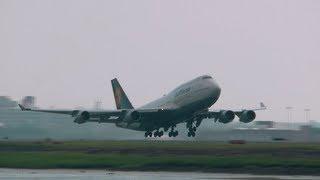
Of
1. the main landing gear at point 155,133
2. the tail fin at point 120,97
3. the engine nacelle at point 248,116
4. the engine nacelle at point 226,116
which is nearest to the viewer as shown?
the engine nacelle at point 226,116

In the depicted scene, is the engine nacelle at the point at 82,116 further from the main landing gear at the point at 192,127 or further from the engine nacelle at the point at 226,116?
the engine nacelle at the point at 226,116

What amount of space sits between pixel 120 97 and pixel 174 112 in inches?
603

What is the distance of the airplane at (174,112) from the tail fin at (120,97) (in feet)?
12.1

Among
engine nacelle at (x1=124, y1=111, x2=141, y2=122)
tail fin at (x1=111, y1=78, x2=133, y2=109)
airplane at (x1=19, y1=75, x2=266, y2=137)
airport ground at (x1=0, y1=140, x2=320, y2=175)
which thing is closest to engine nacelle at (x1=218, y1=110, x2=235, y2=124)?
airplane at (x1=19, y1=75, x2=266, y2=137)

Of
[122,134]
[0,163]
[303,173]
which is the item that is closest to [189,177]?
[303,173]

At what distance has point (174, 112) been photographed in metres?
91.9

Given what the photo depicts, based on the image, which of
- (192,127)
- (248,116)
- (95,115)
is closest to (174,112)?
(192,127)

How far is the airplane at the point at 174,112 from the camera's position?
90438 mm

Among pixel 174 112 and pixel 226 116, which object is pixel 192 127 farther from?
pixel 174 112

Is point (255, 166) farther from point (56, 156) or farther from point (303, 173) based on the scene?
point (56, 156)

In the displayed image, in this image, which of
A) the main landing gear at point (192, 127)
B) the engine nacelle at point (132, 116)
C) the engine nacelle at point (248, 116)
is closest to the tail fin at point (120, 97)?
the main landing gear at point (192, 127)

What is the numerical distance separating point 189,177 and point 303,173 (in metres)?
8.35

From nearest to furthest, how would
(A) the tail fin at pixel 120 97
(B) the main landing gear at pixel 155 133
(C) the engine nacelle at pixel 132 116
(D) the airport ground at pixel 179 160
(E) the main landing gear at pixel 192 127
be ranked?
(D) the airport ground at pixel 179 160 → (C) the engine nacelle at pixel 132 116 → (E) the main landing gear at pixel 192 127 → (B) the main landing gear at pixel 155 133 → (A) the tail fin at pixel 120 97

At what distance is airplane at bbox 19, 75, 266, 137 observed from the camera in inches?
3561
